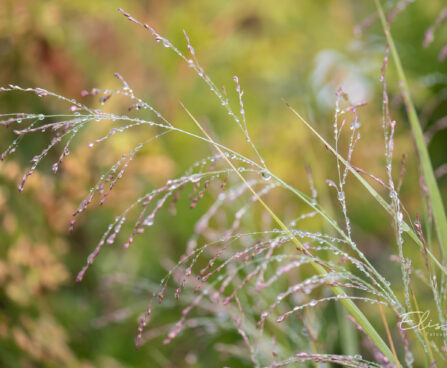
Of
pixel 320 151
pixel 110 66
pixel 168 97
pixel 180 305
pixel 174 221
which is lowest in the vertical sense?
pixel 180 305

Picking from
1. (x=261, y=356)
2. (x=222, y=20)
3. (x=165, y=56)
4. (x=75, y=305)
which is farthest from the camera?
(x=222, y=20)

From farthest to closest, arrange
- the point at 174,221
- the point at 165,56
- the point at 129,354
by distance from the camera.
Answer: the point at 165,56, the point at 174,221, the point at 129,354

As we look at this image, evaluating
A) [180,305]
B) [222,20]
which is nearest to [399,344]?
[180,305]

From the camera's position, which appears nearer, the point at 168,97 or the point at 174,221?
the point at 174,221

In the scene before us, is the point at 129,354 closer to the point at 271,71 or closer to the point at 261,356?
the point at 261,356

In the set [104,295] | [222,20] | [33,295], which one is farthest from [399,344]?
[222,20]

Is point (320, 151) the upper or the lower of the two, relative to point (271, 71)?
lower
